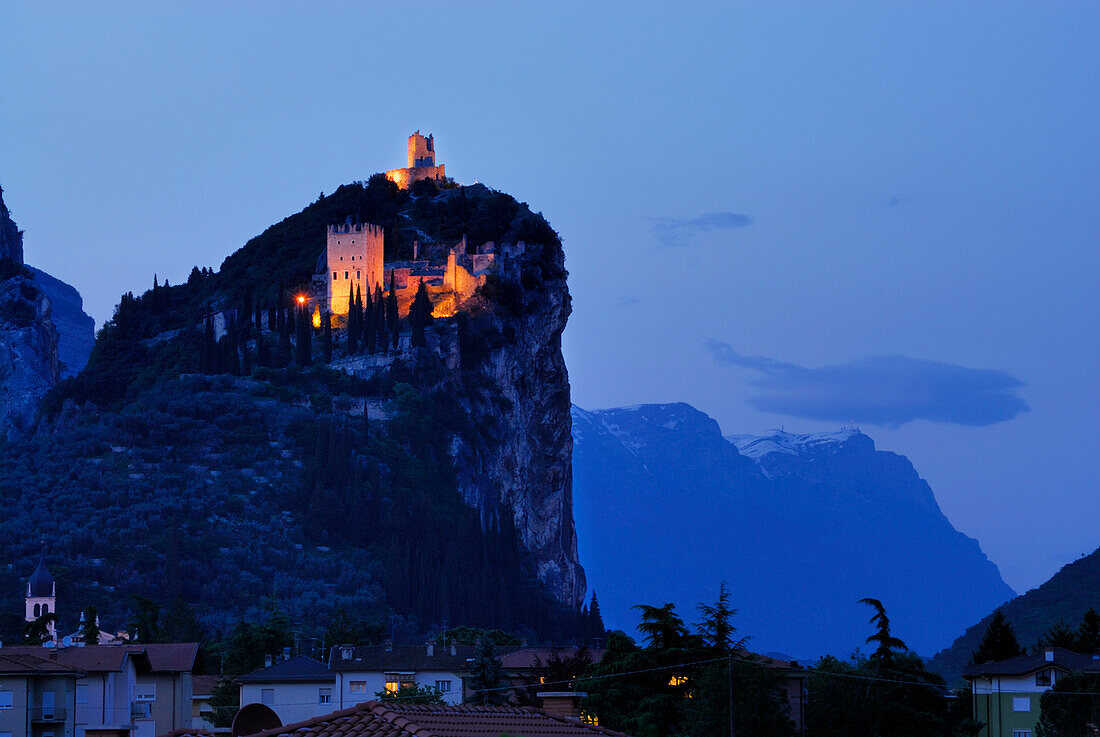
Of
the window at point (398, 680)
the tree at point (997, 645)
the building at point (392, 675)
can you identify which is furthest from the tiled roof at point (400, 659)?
Answer: the tree at point (997, 645)

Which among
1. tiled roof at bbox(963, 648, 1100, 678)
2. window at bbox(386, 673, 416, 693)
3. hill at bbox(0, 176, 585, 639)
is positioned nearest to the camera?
tiled roof at bbox(963, 648, 1100, 678)

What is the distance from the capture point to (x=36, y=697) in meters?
57.4

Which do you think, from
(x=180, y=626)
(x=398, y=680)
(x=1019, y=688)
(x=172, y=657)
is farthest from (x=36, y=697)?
(x=180, y=626)

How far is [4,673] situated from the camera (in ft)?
182

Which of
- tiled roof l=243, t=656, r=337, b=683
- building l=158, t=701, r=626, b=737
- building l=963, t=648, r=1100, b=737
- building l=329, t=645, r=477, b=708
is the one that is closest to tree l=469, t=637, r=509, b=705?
building l=329, t=645, r=477, b=708

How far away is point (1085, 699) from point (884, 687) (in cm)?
642

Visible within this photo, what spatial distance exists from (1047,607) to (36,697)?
328ft

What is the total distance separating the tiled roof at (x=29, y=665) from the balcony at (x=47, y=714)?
120 cm

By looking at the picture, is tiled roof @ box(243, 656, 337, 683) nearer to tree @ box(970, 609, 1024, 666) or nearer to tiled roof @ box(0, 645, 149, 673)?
tiled roof @ box(0, 645, 149, 673)

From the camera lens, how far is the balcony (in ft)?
186

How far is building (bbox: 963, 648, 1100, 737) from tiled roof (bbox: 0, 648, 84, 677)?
32.5 metres

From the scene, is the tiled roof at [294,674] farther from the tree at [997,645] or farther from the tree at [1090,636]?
the tree at [1090,636]

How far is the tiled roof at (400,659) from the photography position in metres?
79.3

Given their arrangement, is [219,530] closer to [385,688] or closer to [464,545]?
[464,545]
